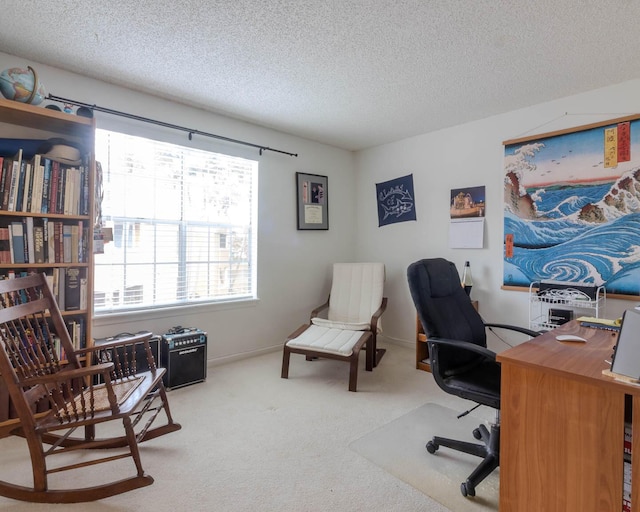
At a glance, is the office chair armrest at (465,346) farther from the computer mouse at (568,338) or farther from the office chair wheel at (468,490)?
the office chair wheel at (468,490)

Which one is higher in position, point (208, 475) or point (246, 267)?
point (246, 267)

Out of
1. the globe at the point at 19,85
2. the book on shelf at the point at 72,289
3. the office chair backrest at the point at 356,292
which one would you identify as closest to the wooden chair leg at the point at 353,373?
the office chair backrest at the point at 356,292

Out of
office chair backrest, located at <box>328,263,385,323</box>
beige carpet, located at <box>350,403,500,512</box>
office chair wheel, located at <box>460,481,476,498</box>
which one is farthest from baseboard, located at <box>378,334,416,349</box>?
office chair wheel, located at <box>460,481,476,498</box>

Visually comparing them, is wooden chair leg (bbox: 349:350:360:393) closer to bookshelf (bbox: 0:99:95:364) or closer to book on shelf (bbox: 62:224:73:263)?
bookshelf (bbox: 0:99:95:364)

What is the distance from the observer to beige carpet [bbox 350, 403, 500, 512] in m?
1.57

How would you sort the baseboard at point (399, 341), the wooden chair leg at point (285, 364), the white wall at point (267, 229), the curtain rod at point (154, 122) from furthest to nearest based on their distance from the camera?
1. the baseboard at point (399, 341)
2. the wooden chair leg at point (285, 364)
3. the white wall at point (267, 229)
4. the curtain rod at point (154, 122)

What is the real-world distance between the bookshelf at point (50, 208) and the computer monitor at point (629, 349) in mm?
2737

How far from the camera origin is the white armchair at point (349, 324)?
281cm

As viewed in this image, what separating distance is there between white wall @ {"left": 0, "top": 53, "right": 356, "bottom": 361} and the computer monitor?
9.61ft

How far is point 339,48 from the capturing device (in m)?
2.15

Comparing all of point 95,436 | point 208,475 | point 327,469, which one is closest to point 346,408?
point 327,469

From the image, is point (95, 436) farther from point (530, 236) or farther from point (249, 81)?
point (530, 236)

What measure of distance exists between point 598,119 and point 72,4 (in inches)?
140

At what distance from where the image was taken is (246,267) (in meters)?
3.60
